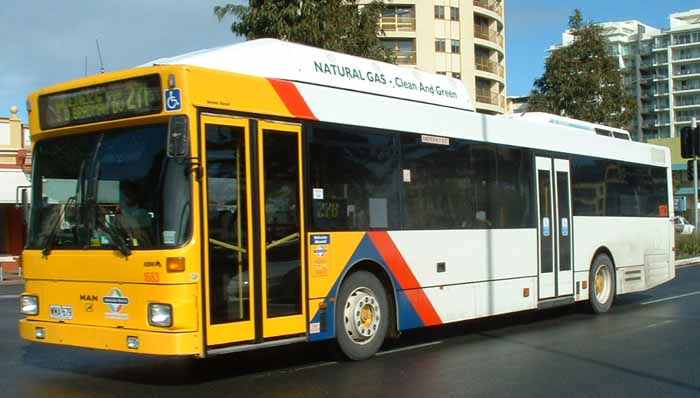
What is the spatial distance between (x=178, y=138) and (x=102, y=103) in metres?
1.32

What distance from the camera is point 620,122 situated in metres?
27.9

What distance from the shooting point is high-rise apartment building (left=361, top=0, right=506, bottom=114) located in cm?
7181

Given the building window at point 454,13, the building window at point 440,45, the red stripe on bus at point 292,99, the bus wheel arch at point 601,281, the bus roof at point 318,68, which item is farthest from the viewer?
the building window at point 454,13

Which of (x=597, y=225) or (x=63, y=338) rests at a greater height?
(x=597, y=225)

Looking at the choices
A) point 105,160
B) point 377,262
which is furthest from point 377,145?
point 105,160

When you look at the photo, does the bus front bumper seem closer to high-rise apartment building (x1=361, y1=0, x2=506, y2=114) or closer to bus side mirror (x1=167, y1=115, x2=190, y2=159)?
bus side mirror (x1=167, y1=115, x2=190, y2=159)

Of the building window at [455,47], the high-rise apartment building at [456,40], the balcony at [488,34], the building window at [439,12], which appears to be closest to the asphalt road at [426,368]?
the high-rise apartment building at [456,40]

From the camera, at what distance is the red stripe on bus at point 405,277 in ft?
32.9

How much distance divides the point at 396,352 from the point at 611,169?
269 inches

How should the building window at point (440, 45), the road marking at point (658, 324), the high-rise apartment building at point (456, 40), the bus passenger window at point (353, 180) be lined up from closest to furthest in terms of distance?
the bus passenger window at point (353, 180), the road marking at point (658, 324), the high-rise apartment building at point (456, 40), the building window at point (440, 45)

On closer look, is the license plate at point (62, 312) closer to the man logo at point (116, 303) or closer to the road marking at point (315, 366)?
the man logo at point (116, 303)

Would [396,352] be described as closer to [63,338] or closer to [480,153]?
[480,153]

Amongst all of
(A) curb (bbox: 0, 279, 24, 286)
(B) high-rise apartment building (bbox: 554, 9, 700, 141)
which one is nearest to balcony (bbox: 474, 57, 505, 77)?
(A) curb (bbox: 0, 279, 24, 286)

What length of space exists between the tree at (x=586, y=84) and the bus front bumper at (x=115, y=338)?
74.2ft
